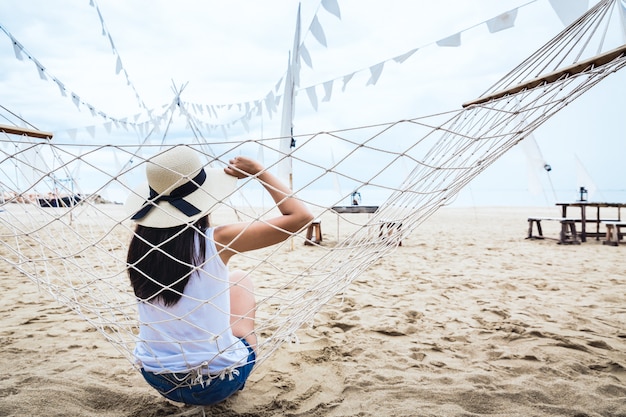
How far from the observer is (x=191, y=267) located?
848 mm

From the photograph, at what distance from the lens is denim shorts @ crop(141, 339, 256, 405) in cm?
93

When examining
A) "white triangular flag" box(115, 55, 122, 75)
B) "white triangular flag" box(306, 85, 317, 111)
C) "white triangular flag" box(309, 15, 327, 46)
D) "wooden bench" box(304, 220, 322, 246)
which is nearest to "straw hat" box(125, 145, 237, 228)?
"white triangular flag" box(309, 15, 327, 46)

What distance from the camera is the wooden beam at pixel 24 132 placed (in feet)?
3.50

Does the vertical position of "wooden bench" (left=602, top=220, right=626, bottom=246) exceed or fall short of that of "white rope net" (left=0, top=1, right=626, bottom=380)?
it falls short

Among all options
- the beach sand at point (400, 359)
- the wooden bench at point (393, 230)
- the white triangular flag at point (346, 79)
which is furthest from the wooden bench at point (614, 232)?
the wooden bench at point (393, 230)

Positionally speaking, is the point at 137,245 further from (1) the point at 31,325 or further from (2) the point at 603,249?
(2) the point at 603,249

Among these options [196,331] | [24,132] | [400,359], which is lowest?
[400,359]

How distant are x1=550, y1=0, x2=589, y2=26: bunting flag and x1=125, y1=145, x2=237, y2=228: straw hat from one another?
1.85 metres

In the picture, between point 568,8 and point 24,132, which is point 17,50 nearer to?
point 24,132

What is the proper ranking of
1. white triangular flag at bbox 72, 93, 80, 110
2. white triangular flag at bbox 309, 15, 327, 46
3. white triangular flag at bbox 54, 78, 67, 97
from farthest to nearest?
white triangular flag at bbox 72, 93, 80, 110 → white triangular flag at bbox 54, 78, 67, 97 → white triangular flag at bbox 309, 15, 327, 46

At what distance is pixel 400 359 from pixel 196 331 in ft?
2.51

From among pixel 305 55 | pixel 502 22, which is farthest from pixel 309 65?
pixel 502 22

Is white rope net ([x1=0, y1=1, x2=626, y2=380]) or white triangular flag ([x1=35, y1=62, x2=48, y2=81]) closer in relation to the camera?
white rope net ([x1=0, y1=1, x2=626, y2=380])

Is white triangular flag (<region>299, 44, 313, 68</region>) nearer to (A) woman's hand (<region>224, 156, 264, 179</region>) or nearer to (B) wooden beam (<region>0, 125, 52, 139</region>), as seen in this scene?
(B) wooden beam (<region>0, 125, 52, 139</region>)
